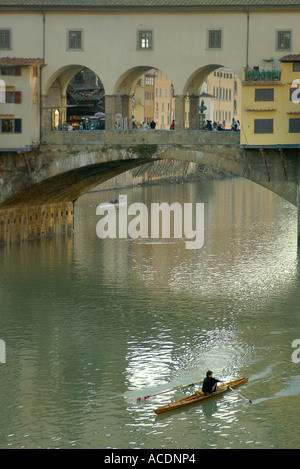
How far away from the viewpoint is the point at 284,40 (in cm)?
4356

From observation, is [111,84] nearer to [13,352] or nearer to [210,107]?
[13,352]

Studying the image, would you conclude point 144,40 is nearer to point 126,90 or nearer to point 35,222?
point 126,90

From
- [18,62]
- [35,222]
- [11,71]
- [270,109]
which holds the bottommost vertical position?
[35,222]

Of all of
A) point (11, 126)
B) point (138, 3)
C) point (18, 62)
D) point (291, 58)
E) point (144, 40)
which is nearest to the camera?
point (291, 58)

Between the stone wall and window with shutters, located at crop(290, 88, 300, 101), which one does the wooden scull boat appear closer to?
window with shutters, located at crop(290, 88, 300, 101)

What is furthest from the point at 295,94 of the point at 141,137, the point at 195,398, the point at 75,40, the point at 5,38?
the point at 195,398

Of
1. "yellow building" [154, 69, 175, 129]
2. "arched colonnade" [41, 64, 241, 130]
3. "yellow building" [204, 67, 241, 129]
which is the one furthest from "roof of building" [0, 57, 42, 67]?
"yellow building" [204, 67, 241, 129]

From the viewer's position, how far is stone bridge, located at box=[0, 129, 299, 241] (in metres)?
44.9

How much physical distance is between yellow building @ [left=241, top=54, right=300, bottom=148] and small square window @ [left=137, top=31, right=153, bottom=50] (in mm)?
4475

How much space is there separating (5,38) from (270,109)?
12.2 metres

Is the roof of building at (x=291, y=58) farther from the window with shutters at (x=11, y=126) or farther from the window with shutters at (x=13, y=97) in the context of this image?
the window with shutters at (x=11, y=126)

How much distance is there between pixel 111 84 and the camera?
46.2 m

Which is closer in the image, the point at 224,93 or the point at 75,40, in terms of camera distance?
the point at 75,40

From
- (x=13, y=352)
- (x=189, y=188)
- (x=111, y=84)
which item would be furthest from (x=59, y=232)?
(x=189, y=188)
